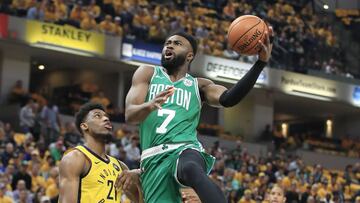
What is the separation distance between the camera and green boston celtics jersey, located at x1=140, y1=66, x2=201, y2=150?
263 inches

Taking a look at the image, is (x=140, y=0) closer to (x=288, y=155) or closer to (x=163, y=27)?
(x=163, y=27)

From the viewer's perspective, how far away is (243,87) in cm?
650

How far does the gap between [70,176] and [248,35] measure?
209 centimetres

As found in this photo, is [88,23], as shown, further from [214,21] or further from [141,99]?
[141,99]

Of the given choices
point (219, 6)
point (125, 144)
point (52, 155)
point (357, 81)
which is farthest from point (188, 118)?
point (357, 81)

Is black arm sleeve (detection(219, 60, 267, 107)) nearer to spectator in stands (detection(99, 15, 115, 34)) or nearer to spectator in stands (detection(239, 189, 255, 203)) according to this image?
spectator in stands (detection(239, 189, 255, 203))

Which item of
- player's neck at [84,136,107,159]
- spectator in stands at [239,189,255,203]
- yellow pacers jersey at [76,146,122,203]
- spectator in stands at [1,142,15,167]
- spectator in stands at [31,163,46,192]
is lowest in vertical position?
spectator in stands at [239,189,255,203]

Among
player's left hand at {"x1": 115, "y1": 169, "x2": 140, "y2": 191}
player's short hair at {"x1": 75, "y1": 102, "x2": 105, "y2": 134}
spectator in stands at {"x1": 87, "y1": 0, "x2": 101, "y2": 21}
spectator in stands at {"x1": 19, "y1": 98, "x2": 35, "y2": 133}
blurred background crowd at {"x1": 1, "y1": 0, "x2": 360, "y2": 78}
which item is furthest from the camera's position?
spectator in stands at {"x1": 87, "y1": 0, "x2": 101, "y2": 21}

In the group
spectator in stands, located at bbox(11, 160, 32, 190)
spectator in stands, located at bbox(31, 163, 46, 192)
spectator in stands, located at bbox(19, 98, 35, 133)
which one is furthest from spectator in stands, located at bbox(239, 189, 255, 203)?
spectator in stands, located at bbox(19, 98, 35, 133)

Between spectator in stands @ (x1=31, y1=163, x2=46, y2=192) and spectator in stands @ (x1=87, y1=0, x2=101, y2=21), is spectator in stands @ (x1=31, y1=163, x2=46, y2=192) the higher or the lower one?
the lower one

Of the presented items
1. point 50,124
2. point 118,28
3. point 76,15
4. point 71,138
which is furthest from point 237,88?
point 118,28

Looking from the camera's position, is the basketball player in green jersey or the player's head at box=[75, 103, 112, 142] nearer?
the basketball player in green jersey

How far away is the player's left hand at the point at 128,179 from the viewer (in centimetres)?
690

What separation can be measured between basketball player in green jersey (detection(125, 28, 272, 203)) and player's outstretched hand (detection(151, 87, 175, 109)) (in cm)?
1
